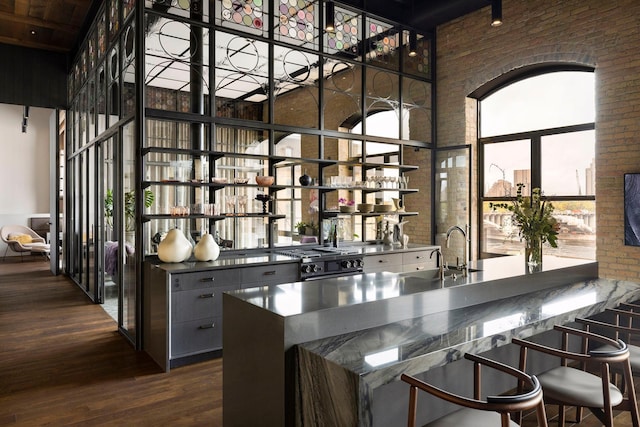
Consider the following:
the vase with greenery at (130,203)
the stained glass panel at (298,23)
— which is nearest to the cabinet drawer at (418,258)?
the stained glass panel at (298,23)

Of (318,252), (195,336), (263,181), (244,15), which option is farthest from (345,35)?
(195,336)

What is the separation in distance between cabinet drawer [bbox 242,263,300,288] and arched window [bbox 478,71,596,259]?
10.9 ft

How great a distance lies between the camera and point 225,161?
5.27 meters

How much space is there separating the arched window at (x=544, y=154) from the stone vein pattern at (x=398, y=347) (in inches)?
118

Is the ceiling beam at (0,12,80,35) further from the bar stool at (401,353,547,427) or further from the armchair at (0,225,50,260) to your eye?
the bar stool at (401,353,547,427)

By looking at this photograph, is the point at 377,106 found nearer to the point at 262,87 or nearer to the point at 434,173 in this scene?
the point at 434,173

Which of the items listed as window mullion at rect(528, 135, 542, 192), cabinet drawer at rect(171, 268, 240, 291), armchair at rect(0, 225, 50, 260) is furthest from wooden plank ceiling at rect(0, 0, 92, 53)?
window mullion at rect(528, 135, 542, 192)

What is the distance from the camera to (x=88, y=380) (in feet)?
12.2

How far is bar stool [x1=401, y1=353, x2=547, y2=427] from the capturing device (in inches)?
65.2

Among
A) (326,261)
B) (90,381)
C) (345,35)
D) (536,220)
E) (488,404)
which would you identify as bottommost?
(90,381)

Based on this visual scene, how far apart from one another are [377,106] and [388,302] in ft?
15.6

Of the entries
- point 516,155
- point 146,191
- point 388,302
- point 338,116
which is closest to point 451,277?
point 388,302

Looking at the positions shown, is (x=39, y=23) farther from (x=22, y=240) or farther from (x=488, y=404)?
(x=488, y=404)

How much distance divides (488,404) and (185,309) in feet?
9.72
